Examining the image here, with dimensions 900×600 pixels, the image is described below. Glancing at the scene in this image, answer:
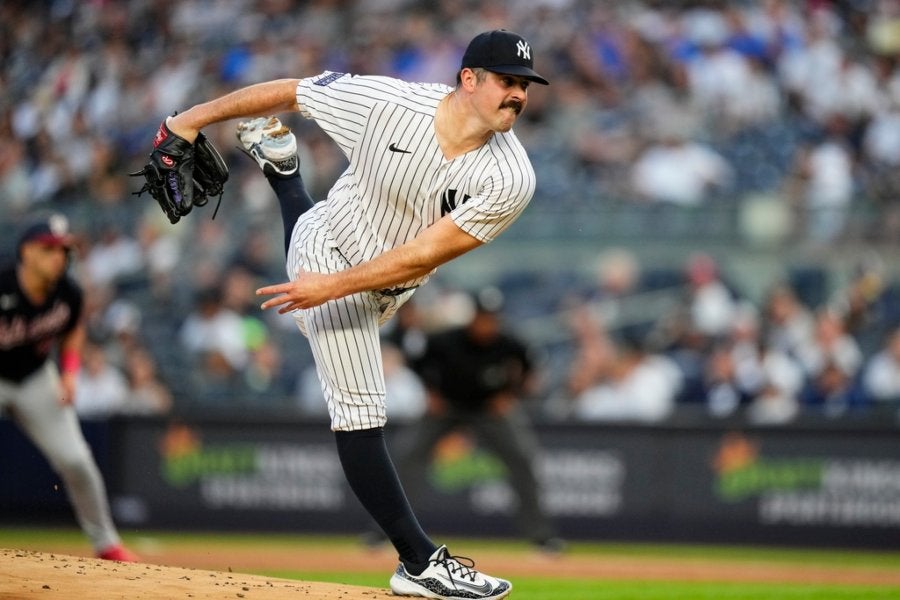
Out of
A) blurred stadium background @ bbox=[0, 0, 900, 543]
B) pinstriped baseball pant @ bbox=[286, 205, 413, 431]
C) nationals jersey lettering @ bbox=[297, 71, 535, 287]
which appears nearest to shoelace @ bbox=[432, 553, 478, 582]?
pinstriped baseball pant @ bbox=[286, 205, 413, 431]

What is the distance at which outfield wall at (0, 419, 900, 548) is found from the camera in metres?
11.7

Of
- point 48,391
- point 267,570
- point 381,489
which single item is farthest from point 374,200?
point 267,570

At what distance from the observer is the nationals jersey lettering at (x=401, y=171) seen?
5035 mm

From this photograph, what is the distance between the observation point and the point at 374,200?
527cm

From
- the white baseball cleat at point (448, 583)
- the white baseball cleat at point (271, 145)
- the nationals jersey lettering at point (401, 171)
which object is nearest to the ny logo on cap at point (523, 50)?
the nationals jersey lettering at point (401, 171)

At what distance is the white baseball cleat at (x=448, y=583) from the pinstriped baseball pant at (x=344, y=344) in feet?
1.95

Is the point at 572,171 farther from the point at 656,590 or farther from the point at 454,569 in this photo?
the point at 454,569

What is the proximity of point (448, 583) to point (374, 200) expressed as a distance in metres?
1.49

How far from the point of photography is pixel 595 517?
474 inches

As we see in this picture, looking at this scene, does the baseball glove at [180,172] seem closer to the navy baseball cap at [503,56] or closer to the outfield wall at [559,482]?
the navy baseball cap at [503,56]

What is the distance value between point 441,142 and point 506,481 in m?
7.21

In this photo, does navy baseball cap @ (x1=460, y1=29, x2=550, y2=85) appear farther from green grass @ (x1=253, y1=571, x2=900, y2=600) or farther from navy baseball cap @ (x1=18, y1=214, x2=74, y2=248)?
navy baseball cap @ (x1=18, y1=214, x2=74, y2=248)

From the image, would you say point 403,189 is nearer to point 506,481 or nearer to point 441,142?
point 441,142

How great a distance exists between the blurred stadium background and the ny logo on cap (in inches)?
282
